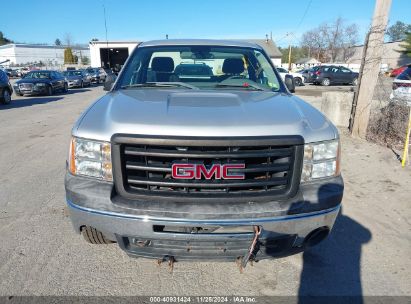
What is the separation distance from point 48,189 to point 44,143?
3145 millimetres

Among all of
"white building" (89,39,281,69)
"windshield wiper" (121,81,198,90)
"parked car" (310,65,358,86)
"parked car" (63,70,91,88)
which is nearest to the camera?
"windshield wiper" (121,81,198,90)

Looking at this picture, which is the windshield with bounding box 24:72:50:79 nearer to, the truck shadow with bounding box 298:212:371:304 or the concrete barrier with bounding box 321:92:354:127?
the concrete barrier with bounding box 321:92:354:127

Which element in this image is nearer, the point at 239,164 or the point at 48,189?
the point at 239,164

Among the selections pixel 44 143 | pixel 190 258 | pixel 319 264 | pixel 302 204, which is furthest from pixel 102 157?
pixel 44 143

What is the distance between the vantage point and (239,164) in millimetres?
2250

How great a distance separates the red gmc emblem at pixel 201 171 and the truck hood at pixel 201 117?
0.21 metres

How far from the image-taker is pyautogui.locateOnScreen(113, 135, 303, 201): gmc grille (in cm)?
219

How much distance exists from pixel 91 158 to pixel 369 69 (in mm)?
6960

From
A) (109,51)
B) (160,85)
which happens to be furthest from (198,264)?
(109,51)

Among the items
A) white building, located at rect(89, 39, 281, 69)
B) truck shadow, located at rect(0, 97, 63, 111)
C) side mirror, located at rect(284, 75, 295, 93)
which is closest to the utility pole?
side mirror, located at rect(284, 75, 295, 93)

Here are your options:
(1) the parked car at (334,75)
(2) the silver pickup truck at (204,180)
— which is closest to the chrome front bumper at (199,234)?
(2) the silver pickup truck at (204,180)

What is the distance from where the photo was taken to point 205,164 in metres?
2.25

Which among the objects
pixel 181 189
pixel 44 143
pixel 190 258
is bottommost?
pixel 44 143

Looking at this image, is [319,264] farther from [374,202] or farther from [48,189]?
[48,189]
